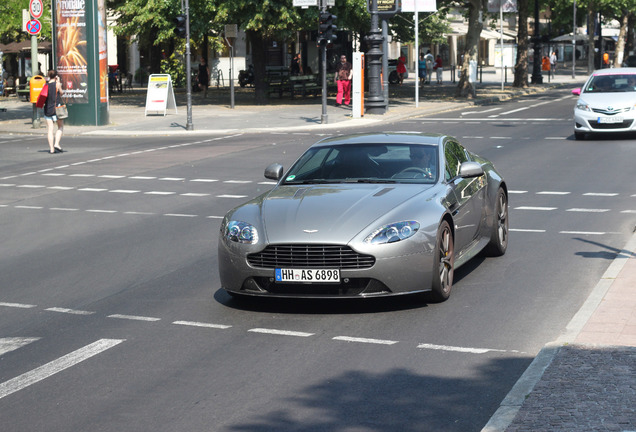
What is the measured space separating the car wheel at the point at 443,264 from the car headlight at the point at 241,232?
1505 millimetres

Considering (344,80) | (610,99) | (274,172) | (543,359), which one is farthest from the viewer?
(344,80)

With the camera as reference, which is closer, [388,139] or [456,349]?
[456,349]

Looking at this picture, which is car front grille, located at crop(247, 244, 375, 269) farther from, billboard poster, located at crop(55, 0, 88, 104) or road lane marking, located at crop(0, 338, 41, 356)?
billboard poster, located at crop(55, 0, 88, 104)

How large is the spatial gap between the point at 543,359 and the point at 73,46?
28.3m

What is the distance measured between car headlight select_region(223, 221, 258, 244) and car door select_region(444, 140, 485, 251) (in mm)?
1889

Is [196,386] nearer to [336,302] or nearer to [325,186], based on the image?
[336,302]

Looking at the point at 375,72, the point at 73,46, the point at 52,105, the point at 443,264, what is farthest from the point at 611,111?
the point at 443,264

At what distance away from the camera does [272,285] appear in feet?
28.7

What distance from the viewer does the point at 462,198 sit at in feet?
32.9

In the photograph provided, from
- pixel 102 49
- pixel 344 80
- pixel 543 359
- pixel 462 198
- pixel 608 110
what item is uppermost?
pixel 102 49

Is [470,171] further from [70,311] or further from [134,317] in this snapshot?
[70,311]

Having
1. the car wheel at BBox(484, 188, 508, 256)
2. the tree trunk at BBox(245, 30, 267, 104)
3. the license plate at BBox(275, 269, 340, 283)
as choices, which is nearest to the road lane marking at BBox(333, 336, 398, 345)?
the license plate at BBox(275, 269, 340, 283)

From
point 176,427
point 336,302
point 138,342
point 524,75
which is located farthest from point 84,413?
point 524,75

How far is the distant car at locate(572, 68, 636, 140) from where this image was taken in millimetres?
25172
